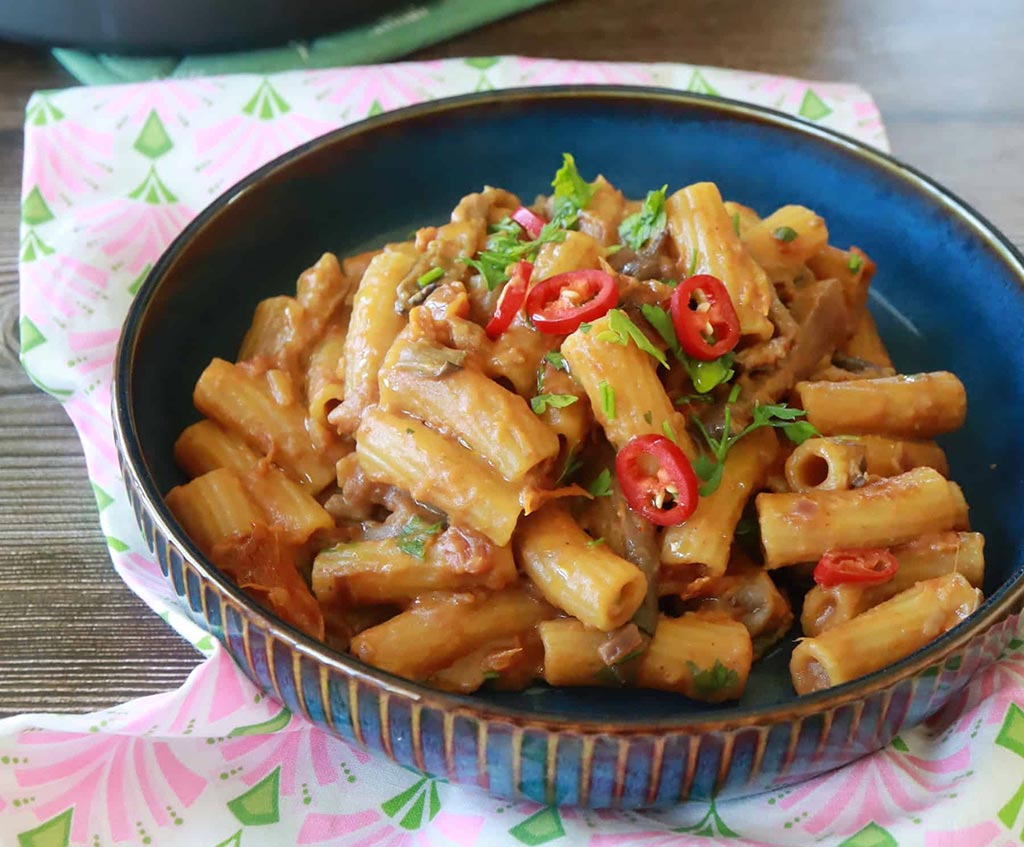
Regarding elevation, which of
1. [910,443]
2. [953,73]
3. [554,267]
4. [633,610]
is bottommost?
[633,610]

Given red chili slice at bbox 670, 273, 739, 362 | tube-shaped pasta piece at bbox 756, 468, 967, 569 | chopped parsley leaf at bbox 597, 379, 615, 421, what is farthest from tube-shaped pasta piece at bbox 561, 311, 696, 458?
tube-shaped pasta piece at bbox 756, 468, 967, 569

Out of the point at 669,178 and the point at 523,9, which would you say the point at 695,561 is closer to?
the point at 669,178

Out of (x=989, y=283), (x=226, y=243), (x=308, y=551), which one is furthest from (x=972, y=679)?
(x=226, y=243)

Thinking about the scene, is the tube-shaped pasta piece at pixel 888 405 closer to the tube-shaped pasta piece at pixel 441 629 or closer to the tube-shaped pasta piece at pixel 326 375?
the tube-shaped pasta piece at pixel 441 629

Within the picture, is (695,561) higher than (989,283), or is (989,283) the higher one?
A: (989,283)

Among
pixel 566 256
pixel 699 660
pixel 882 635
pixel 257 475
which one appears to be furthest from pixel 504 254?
pixel 882 635

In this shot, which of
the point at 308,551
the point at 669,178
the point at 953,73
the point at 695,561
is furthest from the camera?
the point at 953,73

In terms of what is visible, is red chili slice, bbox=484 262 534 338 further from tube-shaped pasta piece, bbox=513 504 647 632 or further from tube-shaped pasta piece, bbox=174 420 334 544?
tube-shaped pasta piece, bbox=174 420 334 544
